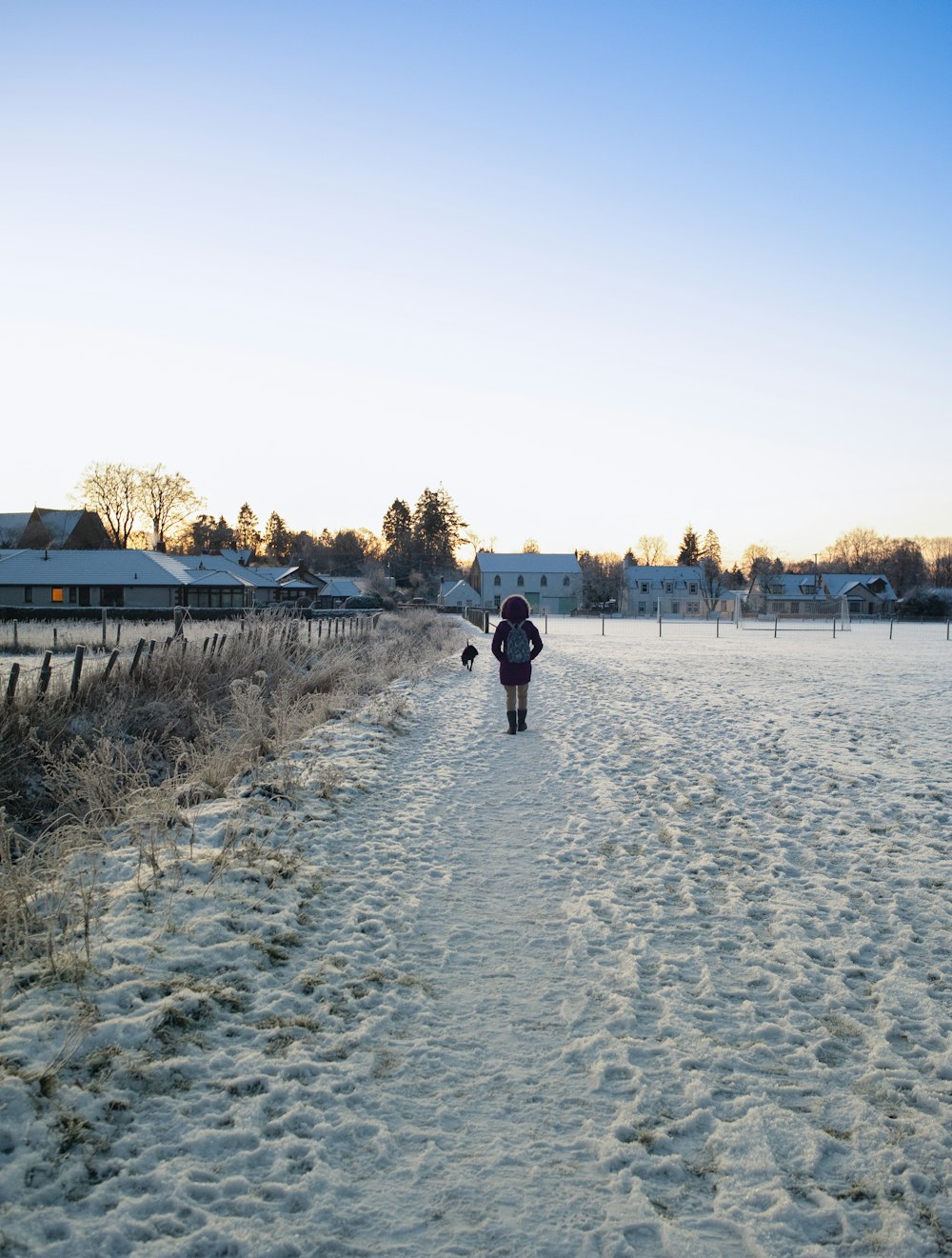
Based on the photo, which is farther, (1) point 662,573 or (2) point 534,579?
(2) point 534,579

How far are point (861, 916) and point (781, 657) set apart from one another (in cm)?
2402

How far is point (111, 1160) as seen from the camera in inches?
108

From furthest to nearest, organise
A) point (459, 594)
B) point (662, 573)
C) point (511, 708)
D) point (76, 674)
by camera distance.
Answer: point (662, 573) → point (459, 594) → point (511, 708) → point (76, 674)

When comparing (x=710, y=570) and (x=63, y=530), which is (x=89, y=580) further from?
(x=710, y=570)

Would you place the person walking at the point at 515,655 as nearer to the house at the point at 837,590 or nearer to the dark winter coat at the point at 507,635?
the dark winter coat at the point at 507,635

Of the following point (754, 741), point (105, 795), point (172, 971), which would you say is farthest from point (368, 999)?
point (754, 741)

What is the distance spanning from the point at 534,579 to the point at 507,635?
94.6 meters

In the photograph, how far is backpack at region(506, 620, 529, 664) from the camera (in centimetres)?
1173

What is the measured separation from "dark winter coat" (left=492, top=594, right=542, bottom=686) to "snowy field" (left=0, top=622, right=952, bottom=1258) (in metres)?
4.37

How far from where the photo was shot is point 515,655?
11750mm

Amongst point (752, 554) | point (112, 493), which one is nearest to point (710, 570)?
point (752, 554)

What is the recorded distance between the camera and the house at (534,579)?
105 m

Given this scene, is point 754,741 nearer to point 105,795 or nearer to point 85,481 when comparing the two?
point 105,795

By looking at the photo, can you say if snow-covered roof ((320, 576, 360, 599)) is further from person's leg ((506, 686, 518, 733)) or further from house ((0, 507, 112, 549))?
person's leg ((506, 686, 518, 733))
